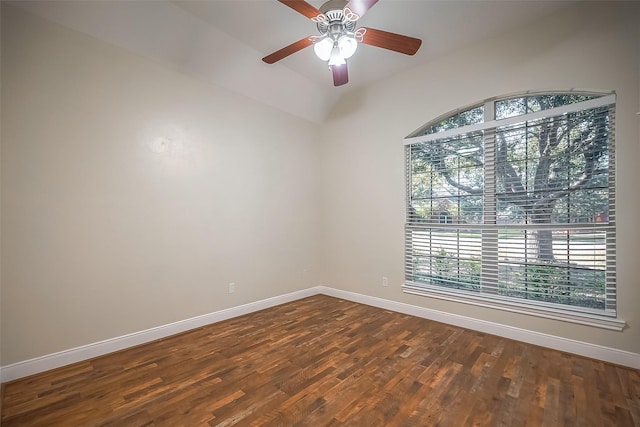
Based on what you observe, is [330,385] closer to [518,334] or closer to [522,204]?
[518,334]

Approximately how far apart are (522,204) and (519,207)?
0.04 meters

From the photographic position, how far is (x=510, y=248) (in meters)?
3.00

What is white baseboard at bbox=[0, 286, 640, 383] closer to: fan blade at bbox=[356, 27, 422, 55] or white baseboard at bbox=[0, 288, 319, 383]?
white baseboard at bbox=[0, 288, 319, 383]

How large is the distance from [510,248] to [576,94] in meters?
1.55

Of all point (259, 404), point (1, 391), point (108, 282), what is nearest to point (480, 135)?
point (259, 404)

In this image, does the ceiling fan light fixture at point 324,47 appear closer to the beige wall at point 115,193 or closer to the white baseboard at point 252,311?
the beige wall at point 115,193

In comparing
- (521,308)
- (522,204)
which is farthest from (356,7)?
(521,308)

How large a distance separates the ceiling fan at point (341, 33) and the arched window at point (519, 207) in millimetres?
1460

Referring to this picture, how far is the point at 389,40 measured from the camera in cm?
226

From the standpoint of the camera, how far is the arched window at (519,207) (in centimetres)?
255

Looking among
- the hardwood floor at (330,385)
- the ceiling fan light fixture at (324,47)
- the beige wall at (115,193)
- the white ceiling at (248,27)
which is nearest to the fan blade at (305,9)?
the ceiling fan light fixture at (324,47)

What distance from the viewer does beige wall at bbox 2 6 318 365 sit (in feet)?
7.27

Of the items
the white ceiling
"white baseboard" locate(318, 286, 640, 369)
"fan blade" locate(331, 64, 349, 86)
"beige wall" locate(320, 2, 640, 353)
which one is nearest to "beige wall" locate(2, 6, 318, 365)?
the white ceiling

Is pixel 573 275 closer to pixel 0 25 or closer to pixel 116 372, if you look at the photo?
pixel 116 372
